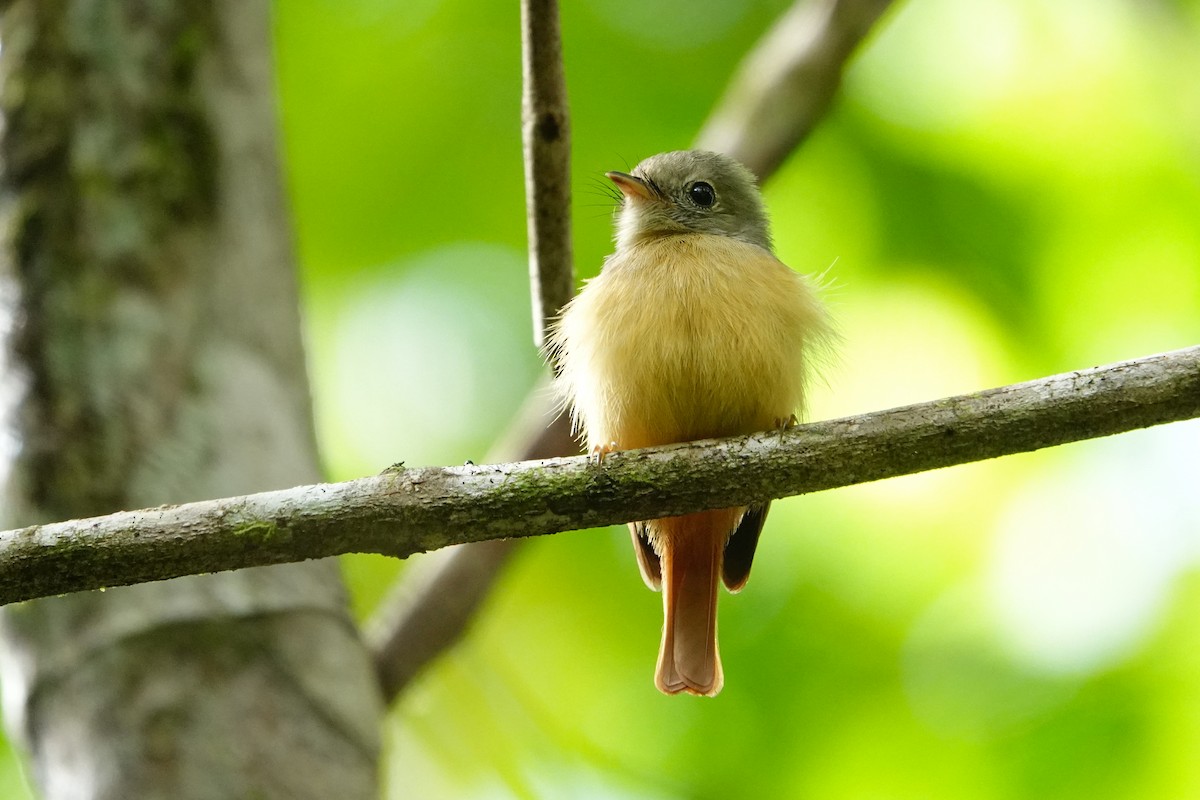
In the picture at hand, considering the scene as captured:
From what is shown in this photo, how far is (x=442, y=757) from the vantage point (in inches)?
206

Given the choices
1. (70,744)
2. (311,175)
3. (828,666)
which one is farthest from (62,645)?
(311,175)

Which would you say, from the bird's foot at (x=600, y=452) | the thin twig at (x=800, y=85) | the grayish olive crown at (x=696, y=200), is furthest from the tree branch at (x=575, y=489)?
the thin twig at (x=800, y=85)

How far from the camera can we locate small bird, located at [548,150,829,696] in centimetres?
376

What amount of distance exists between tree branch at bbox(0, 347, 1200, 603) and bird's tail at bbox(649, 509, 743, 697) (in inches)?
50.2

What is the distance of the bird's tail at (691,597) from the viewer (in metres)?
4.03

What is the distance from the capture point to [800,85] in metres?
4.68

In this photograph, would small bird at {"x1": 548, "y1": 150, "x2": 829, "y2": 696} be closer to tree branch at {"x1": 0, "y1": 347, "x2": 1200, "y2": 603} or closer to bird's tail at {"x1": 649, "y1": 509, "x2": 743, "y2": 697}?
bird's tail at {"x1": 649, "y1": 509, "x2": 743, "y2": 697}

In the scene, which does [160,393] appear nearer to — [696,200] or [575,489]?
[575,489]

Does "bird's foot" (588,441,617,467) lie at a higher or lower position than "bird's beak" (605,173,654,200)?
lower

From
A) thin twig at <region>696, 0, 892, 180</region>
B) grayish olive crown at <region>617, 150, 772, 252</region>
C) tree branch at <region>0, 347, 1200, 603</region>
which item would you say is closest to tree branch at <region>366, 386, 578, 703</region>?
grayish olive crown at <region>617, 150, 772, 252</region>

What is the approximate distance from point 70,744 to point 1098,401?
9.24 feet

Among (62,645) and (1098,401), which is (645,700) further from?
(1098,401)

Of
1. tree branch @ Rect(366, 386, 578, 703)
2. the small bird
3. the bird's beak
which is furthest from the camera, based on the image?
the bird's beak

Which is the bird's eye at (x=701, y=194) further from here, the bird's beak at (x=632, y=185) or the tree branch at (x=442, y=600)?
the tree branch at (x=442, y=600)
